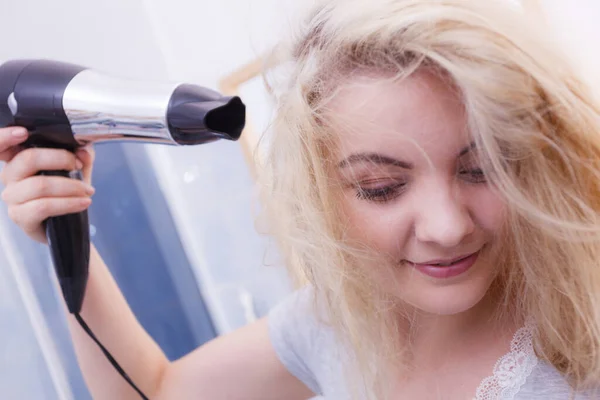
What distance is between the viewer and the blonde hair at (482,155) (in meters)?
0.46

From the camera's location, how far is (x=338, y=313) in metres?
0.63

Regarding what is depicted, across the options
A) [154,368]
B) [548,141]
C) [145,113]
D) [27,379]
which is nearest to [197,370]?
[154,368]

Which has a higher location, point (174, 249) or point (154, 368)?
point (174, 249)

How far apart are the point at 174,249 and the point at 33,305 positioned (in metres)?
0.26

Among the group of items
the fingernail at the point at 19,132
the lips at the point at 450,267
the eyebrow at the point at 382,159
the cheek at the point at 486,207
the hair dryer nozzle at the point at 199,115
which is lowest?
the lips at the point at 450,267

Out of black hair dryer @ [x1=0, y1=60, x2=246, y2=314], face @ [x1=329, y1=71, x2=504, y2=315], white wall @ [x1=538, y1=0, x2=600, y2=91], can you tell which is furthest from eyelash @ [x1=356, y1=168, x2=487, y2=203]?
white wall @ [x1=538, y1=0, x2=600, y2=91]

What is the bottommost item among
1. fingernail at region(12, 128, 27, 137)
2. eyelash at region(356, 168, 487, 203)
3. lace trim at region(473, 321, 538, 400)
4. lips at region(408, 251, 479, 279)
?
lace trim at region(473, 321, 538, 400)

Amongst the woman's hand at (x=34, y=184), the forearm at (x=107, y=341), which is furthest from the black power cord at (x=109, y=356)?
the woman's hand at (x=34, y=184)

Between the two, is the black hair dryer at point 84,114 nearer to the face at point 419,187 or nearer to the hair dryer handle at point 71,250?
the hair dryer handle at point 71,250

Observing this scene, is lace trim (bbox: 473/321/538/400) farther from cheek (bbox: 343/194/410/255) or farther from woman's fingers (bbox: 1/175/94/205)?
woman's fingers (bbox: 1/175/94/205)

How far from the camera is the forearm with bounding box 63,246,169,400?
645mm

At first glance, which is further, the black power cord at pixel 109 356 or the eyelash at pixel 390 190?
the black power cord at pixel 109 356

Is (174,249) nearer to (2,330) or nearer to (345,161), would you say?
(2,330)

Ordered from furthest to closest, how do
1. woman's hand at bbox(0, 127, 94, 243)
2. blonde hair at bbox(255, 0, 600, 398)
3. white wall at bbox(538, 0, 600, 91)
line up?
white wall at bbox(538, 0, 600, 91), woman's hand at bbox(0, 127, 94, 243), blonde hair at bbox(255, 0, 600, 398)
